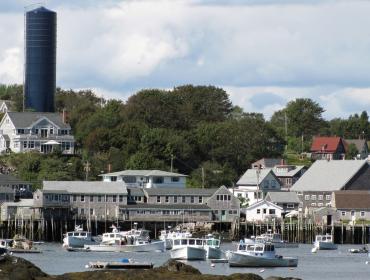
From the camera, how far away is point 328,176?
509ft

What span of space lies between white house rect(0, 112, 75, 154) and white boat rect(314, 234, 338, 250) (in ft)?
145

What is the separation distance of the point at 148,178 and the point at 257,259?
176 feet

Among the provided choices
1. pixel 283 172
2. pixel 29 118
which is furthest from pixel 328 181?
pixel 29 118

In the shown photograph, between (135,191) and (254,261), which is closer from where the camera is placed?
(254,261)

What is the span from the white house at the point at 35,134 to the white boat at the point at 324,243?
44.3m

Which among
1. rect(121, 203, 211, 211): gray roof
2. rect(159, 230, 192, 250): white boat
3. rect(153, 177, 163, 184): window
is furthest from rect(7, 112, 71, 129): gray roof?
rect(159, 230, 192, 250): white boat

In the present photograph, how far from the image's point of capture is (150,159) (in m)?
160

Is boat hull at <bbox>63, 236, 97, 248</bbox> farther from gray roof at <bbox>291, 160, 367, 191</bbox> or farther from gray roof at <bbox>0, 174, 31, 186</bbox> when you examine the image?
gray roof at <bbox>291, 160, 367, 191</bbox>

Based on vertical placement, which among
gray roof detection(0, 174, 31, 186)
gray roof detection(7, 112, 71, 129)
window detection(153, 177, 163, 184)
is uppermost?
gray roof detection(7, 112, 71, 129)

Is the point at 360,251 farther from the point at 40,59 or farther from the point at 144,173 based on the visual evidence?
the point at 40,59

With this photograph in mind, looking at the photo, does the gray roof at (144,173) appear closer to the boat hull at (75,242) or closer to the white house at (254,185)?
the white house at (254,185)

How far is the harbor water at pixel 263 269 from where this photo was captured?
299ft

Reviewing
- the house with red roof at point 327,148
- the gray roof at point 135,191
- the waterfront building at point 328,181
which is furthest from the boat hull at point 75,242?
the house with red roof at point 327,148

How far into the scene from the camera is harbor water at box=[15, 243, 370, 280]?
91.1m
